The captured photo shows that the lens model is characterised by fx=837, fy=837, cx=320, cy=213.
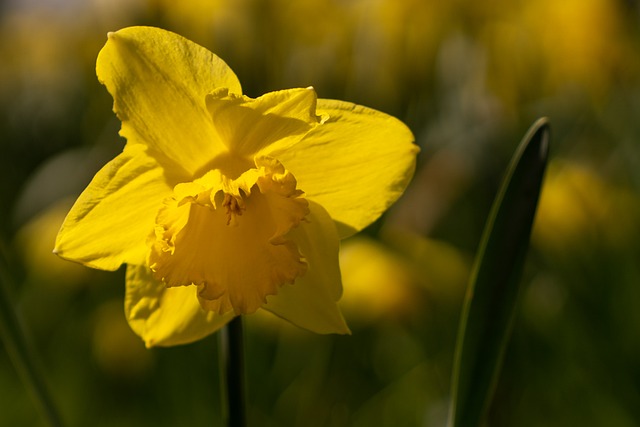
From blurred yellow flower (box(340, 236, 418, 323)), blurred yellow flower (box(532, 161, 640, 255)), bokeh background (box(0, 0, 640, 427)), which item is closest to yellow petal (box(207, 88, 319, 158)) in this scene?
bokeh background (box(0, 0, 640, 427))

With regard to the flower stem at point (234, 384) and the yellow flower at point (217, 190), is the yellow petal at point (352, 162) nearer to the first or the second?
the yellow flower at point (217, 190)

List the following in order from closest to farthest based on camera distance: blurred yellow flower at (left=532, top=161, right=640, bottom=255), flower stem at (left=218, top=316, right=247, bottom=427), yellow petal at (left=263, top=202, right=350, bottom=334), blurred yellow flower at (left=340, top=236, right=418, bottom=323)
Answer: flower stem at (left=218, top=316, right=247, bottom=427) → yellow petal at (left=263, top=202, right=350, bottom=334) → blurred yellow flower at (left=340, top=236, right=418, bottom=323) → blurred yellow flower at (left=532, top=161, right=640, bottom=255)

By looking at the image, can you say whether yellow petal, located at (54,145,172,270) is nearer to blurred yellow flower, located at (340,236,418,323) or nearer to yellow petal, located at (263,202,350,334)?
yellow petal, located at (263,202,350,334)

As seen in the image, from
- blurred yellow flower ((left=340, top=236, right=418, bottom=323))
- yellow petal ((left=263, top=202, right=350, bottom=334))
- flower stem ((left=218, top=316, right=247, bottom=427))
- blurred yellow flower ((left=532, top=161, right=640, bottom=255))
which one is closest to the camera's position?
flower stem ((left=218, top=316, right=247, bottom=427))

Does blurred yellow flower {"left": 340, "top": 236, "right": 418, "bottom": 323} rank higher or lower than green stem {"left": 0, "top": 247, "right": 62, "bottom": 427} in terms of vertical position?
lower

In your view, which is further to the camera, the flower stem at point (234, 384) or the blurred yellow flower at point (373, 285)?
the blurred yellow flower at point (373, 285)

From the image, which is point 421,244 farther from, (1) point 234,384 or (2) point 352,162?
(1) point 234,384

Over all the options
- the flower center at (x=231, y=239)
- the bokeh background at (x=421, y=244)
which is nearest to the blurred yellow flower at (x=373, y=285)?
the bokeh background at (x=421, y=244)
